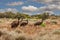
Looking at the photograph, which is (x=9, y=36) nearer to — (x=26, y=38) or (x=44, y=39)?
(x=26, y=38)

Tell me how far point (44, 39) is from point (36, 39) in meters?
0.48

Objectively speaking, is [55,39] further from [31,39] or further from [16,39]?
[16,39]

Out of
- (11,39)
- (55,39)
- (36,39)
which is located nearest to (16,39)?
(11,39)

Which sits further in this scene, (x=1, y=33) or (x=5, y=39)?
(x=1, y=33)

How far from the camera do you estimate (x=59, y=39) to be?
13.4m

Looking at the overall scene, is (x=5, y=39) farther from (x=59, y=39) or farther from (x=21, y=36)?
(x=59, y=39)

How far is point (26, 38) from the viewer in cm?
1392

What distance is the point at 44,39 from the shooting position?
13680 millimetres

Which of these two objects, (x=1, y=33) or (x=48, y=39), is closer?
(x=48, y=39)

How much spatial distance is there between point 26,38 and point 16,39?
0.61 meters

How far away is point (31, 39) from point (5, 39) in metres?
1.57

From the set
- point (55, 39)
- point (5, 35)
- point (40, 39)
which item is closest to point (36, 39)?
point (40, 39)

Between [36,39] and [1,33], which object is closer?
[36,39]

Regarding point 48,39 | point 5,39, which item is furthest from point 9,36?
point 48,39
